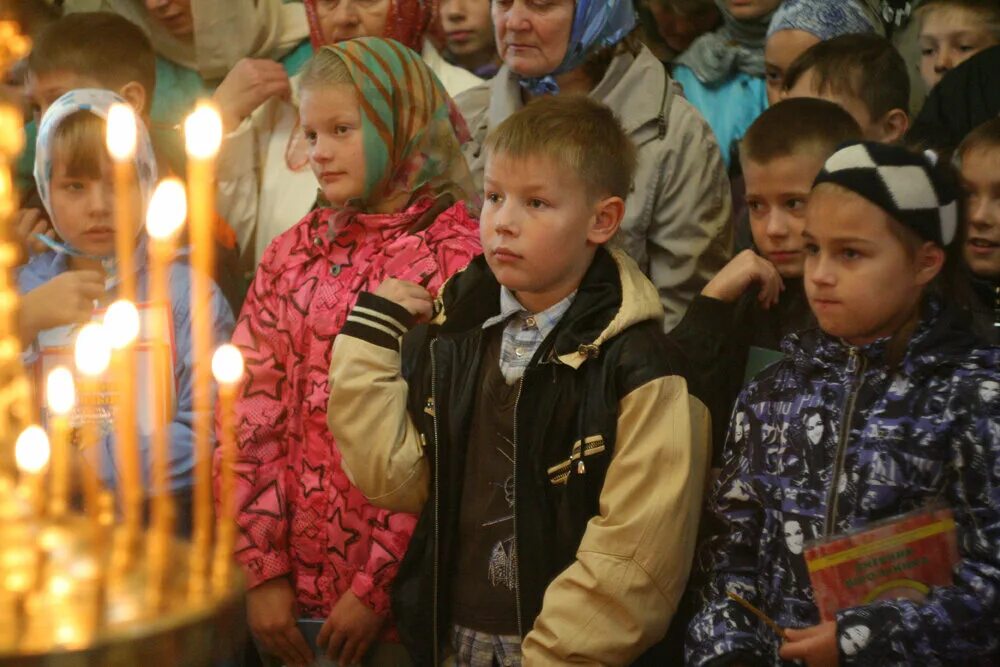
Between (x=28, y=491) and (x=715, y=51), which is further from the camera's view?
(x=715, y=51)

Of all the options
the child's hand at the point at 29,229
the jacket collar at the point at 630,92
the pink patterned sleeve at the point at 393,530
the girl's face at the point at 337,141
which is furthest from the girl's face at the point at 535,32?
the child's hand at the point at 29,229

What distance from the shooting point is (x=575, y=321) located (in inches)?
102

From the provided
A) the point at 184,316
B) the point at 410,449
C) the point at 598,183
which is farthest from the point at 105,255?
the point at 598,183

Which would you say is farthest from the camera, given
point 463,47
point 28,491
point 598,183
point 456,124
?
point 463,47

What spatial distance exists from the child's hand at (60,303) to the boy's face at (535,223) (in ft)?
4.13

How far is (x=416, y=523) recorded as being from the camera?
2.85 meters

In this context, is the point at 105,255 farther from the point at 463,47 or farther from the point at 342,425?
the point at 463,47

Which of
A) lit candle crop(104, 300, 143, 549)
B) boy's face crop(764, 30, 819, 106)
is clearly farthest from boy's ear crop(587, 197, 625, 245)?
boy's face crop(764, 30, 819, 106)

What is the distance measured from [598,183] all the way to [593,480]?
0.64 m

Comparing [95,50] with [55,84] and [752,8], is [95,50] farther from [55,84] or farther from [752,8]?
[752,8]

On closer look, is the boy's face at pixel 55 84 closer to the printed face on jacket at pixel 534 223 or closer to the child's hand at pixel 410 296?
the child's hand at pixel 410 296

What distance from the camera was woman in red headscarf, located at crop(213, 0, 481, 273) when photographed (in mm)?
3918

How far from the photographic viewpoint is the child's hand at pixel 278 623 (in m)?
3.05

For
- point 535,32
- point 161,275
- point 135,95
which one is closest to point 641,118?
point 535,32
